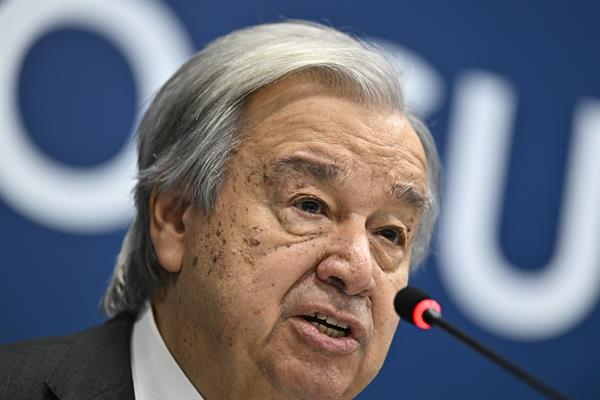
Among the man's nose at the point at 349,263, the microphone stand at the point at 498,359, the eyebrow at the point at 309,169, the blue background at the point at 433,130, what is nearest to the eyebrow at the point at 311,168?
the eyebrow at the point at 309,169

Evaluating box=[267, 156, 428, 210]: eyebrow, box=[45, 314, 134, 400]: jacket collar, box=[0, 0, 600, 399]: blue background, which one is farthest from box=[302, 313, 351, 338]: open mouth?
box=[0, 0, 600, 399]: blue background

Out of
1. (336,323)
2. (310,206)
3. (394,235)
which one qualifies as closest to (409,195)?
(394,235)

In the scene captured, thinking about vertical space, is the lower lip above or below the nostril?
below

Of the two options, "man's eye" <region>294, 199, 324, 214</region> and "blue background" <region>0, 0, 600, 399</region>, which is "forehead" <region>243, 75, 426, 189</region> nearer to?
"man's eye" <region>294, 199, 324, 214</region>

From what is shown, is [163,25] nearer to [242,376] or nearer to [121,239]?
[121,239]

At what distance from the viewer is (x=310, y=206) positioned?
191 centimetres

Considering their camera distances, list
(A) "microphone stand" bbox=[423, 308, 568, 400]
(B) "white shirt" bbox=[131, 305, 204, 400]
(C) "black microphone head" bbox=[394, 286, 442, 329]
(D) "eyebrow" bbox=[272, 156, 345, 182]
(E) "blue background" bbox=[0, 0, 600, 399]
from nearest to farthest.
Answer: (A) "microphone stand" bbox=[423, 308, 568, 400] → (C) "black microphone head" bbox=[394, 286, 442, 329] → (D) "eyebrow" bbox=[272, 156, 345, 182] → (B) "white shirt" bbox=[131, 305, 204, 400] → (E) "blue background" bbox=[0, 0, 600, 399]

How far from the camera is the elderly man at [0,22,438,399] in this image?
6.04 ft

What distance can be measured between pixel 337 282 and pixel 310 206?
0.56 feet

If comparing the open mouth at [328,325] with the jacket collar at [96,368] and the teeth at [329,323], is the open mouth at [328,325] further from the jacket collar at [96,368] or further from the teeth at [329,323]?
the jacket collar at [96,368]

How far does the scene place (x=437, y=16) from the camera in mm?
3174

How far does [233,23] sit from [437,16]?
2.38 ft

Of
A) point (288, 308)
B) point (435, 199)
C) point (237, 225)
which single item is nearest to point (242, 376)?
point (288, 308)

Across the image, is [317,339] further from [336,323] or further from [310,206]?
[310,206]
